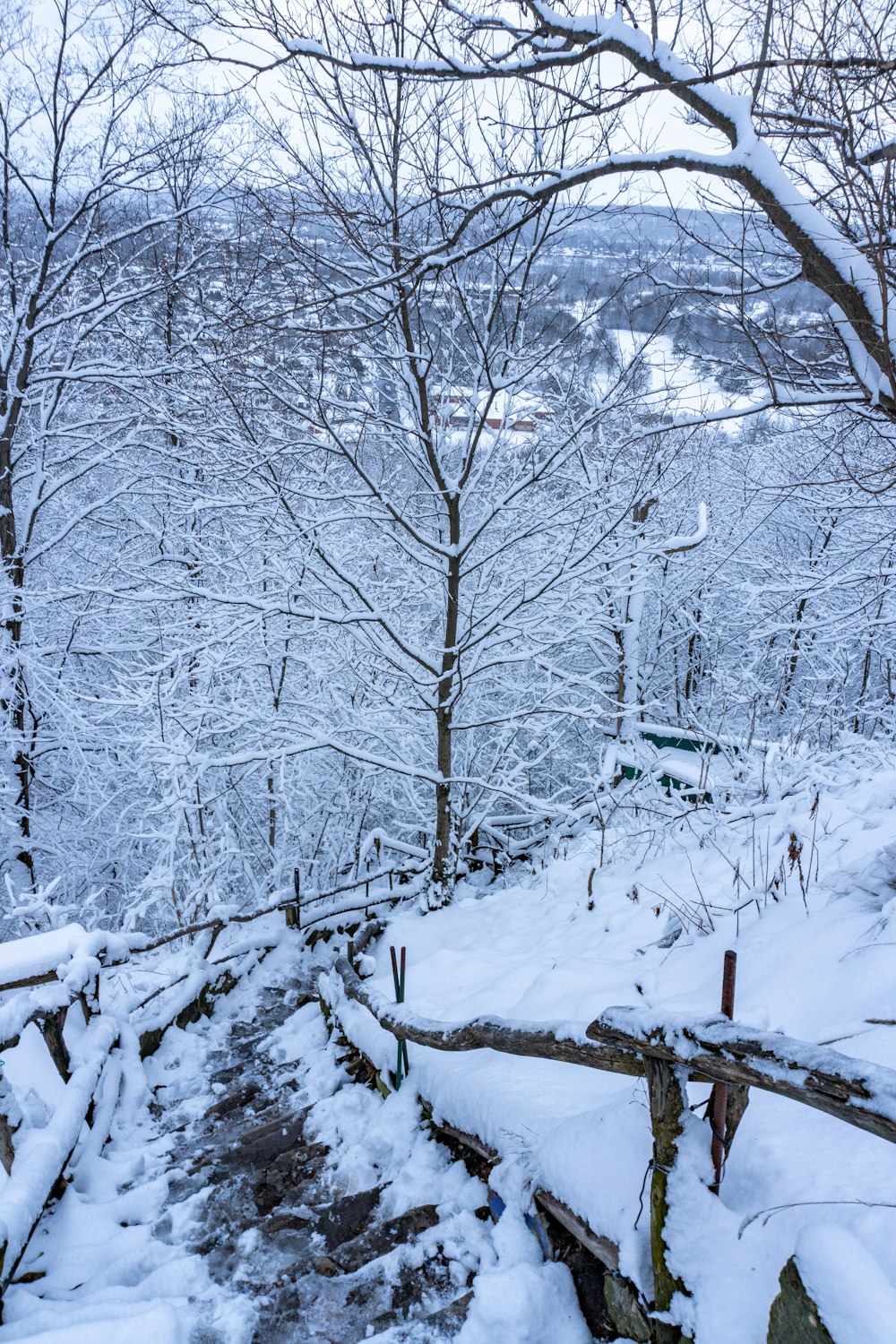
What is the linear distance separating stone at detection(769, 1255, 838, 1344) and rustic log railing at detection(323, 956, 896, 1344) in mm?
333

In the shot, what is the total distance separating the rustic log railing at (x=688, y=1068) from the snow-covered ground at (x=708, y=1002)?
7cm

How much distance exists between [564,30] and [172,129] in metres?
8.55

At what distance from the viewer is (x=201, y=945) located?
659 centimetres

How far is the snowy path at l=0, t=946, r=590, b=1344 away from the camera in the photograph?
246 cm

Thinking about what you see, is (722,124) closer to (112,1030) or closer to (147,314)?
(112,1030)

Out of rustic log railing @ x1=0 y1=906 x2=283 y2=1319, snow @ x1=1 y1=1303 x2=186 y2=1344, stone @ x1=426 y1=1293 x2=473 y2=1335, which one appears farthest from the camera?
rustic log railing @ x1=0 y1=906 x2=283 y2=1319

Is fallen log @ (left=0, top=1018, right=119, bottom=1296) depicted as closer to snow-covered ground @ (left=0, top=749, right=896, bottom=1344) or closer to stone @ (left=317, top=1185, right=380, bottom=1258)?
snow-covered ground @ (left=0, top=749, right=896, bottom=1344)

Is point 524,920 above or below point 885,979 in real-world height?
below

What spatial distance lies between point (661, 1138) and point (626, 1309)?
0.58m

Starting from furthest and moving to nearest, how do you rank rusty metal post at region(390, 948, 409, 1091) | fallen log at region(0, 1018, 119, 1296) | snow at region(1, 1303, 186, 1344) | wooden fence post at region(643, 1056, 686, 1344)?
rusty metal post at region(390, 948, 409, 1091)
fallen log at region(0, 1018, 119, 1296)
snow at region(1, 1303, 186, 1344)
wooden fence post at region(643, 1056, 686, 1344)

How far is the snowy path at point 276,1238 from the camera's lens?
8.07ft

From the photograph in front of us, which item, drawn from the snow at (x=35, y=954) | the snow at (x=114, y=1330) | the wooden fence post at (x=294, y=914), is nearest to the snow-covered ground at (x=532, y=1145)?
the snow at (x=114, y=1330)

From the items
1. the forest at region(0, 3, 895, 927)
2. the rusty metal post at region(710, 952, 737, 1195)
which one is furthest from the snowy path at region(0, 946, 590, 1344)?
the forest at region(0, 3, 895, 927)

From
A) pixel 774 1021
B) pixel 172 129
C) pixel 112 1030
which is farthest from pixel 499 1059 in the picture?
pixel 172 129
